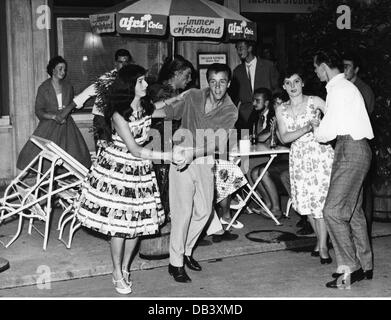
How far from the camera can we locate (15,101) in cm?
964

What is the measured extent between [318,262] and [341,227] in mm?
1052

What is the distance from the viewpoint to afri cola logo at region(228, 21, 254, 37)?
8672 mm

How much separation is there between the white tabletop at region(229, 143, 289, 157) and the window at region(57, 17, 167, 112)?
3401mm

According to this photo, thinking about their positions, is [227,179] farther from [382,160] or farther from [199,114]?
[382,160]

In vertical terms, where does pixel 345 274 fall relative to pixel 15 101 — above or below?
below

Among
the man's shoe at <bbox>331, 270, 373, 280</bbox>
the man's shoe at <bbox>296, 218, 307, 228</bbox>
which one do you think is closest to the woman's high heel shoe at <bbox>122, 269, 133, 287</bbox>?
the man's shoe at <bbox>331, 270, 373, 280</bbox>

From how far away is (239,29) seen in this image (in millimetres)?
8750

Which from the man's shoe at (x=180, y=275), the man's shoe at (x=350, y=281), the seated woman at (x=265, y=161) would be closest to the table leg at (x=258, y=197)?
the seated woman at (x=265, y=161)

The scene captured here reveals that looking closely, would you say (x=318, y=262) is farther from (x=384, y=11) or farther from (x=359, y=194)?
(x=384, y=11)

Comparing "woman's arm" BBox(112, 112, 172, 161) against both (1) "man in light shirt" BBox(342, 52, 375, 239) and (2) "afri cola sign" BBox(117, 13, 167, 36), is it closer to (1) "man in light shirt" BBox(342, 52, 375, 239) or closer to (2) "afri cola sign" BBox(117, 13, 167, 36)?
(1) "man in light shirt" BBox(342, 52, 375, 239)

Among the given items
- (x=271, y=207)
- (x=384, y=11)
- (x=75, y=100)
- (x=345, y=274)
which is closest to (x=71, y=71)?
(x=75, y=100)

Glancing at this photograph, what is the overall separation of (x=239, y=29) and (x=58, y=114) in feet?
8.61

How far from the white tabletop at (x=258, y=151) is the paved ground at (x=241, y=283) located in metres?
1.17

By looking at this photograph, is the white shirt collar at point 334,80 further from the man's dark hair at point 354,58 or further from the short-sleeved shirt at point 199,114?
the man's dark hair at point 354,58
